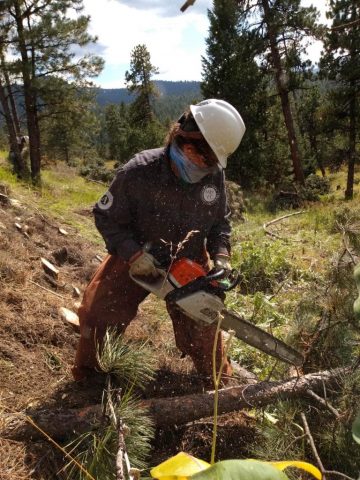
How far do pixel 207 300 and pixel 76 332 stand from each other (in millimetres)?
1446

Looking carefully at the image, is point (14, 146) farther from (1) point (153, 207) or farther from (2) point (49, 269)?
(1) point (153, 207)

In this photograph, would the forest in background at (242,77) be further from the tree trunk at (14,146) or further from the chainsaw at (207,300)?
the chainsaw at (207,300)

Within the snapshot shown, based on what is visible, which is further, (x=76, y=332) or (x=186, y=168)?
(x=76, y=332)

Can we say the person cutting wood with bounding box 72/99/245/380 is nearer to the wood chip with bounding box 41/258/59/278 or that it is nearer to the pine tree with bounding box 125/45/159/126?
the wood chip with bounding box 41/258/59/278

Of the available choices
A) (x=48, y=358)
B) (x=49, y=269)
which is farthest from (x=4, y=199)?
(x=48, y=358)

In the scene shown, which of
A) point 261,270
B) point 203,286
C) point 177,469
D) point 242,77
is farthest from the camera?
point 242,77

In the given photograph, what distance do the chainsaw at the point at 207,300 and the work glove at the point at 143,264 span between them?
0.16 feet

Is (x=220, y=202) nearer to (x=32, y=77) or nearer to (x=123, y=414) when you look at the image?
(x=123, y=414)

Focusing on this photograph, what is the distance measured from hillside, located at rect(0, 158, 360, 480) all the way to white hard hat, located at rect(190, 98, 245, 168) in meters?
0.91

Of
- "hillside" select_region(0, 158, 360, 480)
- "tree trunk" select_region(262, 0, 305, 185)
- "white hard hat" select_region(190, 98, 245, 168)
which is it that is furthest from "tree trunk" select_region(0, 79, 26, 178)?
"white hard hat" select_region(190, 98, 245, 168)

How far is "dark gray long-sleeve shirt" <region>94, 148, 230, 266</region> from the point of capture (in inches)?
105

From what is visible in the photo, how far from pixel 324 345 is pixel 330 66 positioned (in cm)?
1441

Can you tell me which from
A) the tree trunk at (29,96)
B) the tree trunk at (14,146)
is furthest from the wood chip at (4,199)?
the tree trunk at (14,146)

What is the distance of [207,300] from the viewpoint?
245 cm
